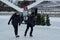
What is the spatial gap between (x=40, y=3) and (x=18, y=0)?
3052 mm

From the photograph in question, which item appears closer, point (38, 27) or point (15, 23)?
point (15, 23)

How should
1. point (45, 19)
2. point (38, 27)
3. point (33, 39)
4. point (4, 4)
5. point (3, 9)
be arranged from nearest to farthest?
1. point (33, 39)
2. point (38, 27)
3. point (45, 19)
4. point (3, 9)
5. point (4, 4)

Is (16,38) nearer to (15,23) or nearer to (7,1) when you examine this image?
(15,23)

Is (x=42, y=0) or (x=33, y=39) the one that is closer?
(x=33, y=39)

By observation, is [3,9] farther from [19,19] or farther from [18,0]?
[19,19]

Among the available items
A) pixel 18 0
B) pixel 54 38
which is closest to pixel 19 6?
pixel 18 0

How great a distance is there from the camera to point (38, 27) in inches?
722

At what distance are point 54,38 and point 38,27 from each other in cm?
458

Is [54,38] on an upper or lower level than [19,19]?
lower

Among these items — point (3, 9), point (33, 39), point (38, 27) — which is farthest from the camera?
point (3, 9)

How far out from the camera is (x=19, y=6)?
3716 cm

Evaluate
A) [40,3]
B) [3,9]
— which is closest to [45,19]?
[3,9]

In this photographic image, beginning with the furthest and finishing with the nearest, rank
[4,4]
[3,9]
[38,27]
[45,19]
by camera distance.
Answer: [4,4]
[3,9]
[45,19]
[38,27]

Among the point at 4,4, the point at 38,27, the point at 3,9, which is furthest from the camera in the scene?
the point at 4,4
